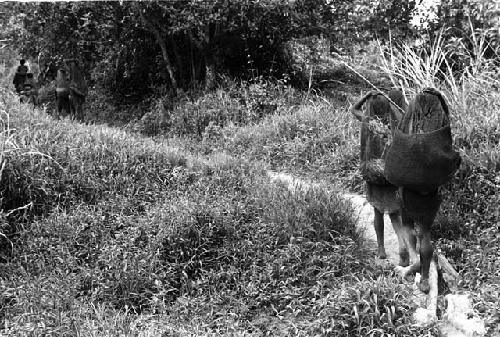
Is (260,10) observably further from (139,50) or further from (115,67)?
→ (115,67)

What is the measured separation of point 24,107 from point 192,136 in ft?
8.85

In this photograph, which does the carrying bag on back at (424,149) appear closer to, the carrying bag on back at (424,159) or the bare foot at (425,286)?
the carrying bag on back at (424,159)

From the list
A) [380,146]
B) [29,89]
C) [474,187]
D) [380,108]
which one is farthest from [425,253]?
[29,89]

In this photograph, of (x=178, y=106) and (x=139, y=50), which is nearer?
(x=178, y=106)

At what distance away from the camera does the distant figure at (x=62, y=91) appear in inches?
372

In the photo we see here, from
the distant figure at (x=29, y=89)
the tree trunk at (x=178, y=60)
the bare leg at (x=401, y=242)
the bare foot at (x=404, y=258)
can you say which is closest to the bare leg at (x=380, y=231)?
the bare leg at (x=401, y=242)

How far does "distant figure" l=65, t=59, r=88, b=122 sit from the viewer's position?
9.39 metres

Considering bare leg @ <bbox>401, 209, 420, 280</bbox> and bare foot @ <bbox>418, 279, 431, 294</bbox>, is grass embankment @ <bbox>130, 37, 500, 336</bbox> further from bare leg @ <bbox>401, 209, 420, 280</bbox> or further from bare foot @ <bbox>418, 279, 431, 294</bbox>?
bare leg @ <bbox>401, 209, 420, 280</bbox>

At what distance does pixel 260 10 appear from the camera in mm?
9781

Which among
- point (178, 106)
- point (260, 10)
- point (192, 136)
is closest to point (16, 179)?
point (192, 136)

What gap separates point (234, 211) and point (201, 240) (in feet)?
1.63

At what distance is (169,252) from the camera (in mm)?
5129

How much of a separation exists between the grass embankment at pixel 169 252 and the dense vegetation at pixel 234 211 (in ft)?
0.05

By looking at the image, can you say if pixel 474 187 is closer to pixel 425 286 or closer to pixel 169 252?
pixel 425 286
